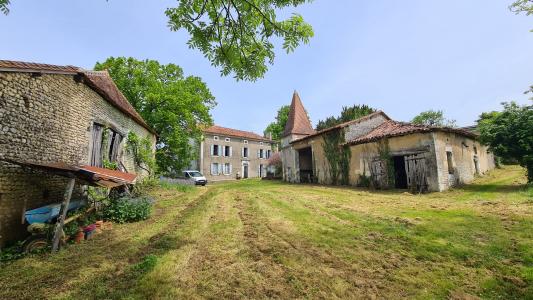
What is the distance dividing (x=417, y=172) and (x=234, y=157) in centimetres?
2482

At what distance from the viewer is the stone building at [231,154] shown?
105 feet

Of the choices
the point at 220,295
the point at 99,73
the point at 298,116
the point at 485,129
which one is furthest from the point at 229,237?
the point at 298,116

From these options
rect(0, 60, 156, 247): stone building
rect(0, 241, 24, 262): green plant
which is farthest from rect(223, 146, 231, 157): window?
rect(0, 241, 24, 262): green plant

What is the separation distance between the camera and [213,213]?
826 centimetres

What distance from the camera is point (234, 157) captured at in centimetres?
3447

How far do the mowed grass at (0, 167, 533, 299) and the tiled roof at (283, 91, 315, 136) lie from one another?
669 inches

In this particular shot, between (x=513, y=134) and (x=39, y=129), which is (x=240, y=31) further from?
(x=513, y=134)

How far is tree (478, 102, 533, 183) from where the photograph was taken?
417 inches

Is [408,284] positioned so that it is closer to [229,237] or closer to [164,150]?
[229,237]

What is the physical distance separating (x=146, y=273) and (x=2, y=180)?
4016 millimetres

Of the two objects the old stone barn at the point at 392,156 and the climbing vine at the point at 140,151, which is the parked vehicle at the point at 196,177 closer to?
the climbing vine at the point at 140,151

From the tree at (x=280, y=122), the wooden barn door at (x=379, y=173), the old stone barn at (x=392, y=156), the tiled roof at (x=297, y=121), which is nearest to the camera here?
the old stone barn at (x=392, y=156)

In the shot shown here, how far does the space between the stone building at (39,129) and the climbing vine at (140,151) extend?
364 centimetres

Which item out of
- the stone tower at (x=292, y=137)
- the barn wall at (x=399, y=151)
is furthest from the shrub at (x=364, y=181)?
the stone tower at (x=292, y=137)
